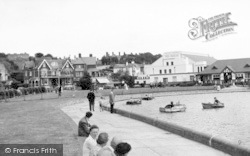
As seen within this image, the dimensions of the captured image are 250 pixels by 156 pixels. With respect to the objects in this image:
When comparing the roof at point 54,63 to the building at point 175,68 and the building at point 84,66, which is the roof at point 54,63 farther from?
the building at point 175,68

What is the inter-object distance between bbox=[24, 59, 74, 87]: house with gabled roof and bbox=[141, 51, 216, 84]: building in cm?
2546

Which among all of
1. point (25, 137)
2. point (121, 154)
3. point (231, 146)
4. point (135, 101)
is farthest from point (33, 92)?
point (121, 154)

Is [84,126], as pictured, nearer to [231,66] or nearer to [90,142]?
[90,142]

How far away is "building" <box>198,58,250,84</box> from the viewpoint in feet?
307

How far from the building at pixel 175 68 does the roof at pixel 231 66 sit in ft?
20.0

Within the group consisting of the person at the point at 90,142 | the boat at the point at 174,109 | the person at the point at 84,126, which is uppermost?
the person at the point at 90,142

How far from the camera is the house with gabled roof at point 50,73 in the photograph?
337 ft

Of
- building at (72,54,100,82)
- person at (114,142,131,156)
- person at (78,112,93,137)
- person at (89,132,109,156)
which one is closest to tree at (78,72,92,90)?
building at (72,54,100,82)

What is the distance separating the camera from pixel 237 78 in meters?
94.3

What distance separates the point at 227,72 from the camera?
9519cm

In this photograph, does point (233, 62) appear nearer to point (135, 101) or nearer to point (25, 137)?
point (135, 101)

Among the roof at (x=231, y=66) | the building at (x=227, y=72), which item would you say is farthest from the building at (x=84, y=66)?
the roof at (x=231, y=66)

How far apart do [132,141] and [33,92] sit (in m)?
55.9

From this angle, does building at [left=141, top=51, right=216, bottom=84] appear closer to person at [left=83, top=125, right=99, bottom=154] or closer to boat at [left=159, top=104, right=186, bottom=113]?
boat at [left=159, top=104, right=186, bottom=113]
